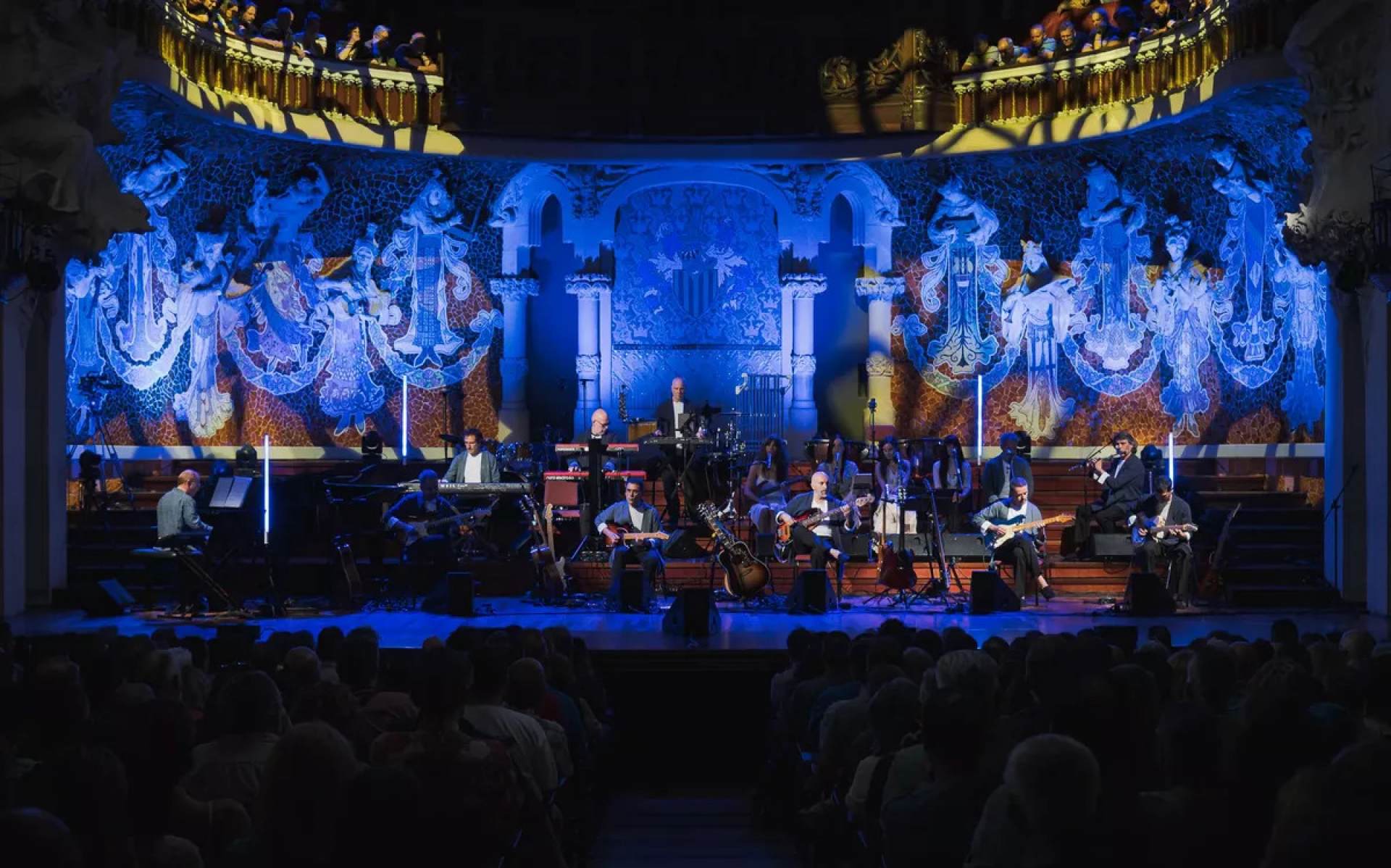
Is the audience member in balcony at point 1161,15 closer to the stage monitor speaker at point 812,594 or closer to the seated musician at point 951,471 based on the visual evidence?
the seated musician at point 951,471

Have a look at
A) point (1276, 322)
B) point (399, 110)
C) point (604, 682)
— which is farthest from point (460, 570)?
point (1276, 322)

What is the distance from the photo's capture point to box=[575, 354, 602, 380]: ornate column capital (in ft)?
69.1

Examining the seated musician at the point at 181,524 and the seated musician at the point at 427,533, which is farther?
the seated musician at the point at 427,533

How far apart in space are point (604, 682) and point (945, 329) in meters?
11.1

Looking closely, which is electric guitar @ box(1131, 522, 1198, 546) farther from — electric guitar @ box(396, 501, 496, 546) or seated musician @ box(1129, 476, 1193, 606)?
electric guitar @ box(396, 501, 496, 546)

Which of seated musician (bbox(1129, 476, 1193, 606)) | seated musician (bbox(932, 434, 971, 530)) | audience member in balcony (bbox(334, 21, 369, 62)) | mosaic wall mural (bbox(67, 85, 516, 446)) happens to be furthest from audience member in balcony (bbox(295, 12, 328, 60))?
seated musician (bbox(1129, 476, 1193, 606))

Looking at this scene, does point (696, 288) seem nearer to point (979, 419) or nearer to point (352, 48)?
point (979, 419)

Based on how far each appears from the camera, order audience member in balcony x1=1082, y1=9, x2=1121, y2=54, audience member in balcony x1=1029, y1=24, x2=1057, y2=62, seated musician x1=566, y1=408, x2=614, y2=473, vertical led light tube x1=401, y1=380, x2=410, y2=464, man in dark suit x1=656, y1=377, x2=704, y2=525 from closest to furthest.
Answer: man in dark suit x1=656, y1=377, x2=704, y2=525 < seated musician x1=566, y1=408, x2=614, y2=473 < audience member in balcony x1=1082, y1=9, x2=1121, y2=54 < audience member in balcony x1=1029, y1=24, x2=1057, y2=62 < vertical led light tube x1=401, y1=380, x2=410, y2=464

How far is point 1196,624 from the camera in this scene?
13578 mm

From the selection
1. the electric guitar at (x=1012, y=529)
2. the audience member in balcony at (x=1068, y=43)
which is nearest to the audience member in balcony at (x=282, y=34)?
the audience member in balcony at (x=1068, y=43)

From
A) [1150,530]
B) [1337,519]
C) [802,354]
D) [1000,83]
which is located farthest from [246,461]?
[1337,519]

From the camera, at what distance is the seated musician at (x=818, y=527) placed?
1533cm

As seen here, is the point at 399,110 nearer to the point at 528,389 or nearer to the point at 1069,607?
the point at 528,389

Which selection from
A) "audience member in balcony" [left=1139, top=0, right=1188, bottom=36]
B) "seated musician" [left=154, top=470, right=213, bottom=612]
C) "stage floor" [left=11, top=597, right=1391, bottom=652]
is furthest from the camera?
"audience member in balcony" [left=1139, top=0, right=1188, bottom=36]
